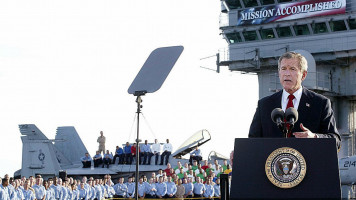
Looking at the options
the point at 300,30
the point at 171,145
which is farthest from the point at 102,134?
Answer: the point at 300,30

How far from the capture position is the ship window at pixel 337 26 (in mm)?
36866

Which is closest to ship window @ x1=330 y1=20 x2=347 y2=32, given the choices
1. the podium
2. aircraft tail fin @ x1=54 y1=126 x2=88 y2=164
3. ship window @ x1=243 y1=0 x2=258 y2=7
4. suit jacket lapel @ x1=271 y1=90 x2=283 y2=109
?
ship window @ x1=243 y1=0 x2=258 y2=7

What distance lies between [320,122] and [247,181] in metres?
0.99

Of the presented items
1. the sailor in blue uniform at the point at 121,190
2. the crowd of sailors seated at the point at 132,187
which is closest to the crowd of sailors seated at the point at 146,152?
the crowd of sailors seated at the point at 132,187

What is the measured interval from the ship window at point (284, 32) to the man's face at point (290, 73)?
34.5m

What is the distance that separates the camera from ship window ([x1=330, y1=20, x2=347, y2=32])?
36866 mm

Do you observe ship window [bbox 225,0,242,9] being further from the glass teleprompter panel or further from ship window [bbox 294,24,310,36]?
the glass teleprompter panel

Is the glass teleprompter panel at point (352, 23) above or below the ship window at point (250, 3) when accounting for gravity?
below

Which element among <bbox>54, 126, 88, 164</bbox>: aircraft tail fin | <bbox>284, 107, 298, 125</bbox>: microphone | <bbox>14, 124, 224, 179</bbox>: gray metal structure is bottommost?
<bbox>284, 107, 298, 125</bbox>: microphone

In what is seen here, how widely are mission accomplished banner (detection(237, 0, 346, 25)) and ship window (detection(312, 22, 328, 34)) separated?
28.8 inches

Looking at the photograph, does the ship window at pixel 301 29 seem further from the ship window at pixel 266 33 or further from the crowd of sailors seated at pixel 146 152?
the crowd of sailors seated at pixel 146 152

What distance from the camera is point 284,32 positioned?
128 ft

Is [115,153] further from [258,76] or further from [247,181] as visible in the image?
[247,181]

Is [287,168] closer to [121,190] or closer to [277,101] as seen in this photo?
[277,101]
